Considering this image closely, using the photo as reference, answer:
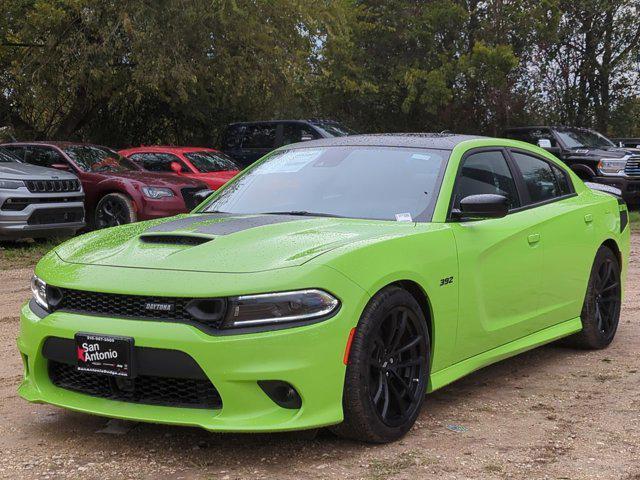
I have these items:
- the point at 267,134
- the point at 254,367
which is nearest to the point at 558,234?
the point at 254,367

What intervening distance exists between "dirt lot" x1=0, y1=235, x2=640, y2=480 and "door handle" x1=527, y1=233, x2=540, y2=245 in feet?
2.73

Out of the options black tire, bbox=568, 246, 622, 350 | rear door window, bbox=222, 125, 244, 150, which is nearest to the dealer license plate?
black tire, bbox=568, 246, 622, 350

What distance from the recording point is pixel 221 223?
4.58 meters

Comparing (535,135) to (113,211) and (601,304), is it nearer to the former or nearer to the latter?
(113,211)

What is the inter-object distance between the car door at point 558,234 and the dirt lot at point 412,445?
617 millimetres

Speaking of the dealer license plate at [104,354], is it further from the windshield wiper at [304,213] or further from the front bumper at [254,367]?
the windshield wiper at [304,213]

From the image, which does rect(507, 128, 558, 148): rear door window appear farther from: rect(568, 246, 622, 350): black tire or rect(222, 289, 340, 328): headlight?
rect(222, 289, 340, 328): headlight

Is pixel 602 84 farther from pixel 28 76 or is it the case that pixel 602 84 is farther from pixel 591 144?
pixel 28 76

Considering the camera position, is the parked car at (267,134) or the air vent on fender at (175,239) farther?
the parked car at (267,134)

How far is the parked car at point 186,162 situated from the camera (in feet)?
49.1

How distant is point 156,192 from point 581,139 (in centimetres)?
919

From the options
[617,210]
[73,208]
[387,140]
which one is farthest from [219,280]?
[73,208]

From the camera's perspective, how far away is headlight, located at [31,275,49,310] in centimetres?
413

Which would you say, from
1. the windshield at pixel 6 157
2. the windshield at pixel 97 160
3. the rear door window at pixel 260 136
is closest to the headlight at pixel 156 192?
the windshield at pixel 97 160
